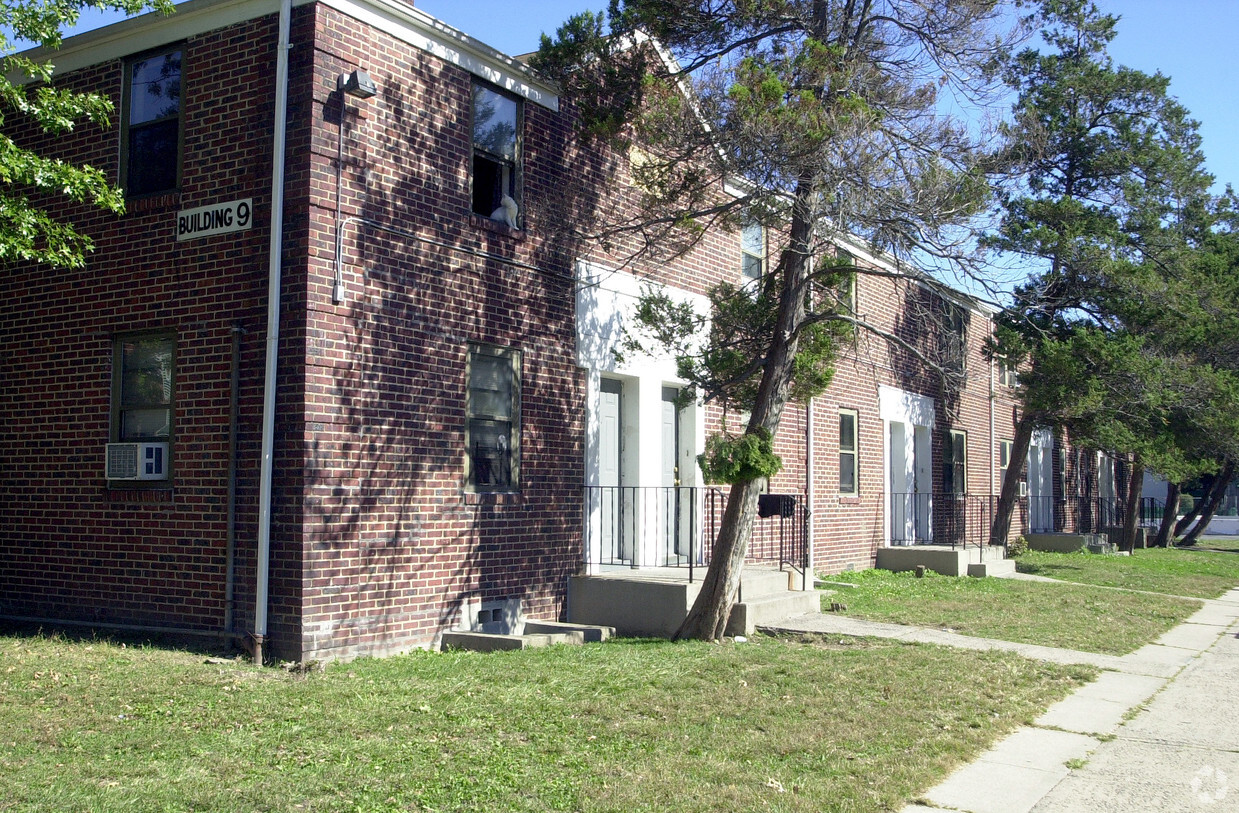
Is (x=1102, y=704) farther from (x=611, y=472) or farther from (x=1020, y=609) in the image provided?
(x=611, y=472)

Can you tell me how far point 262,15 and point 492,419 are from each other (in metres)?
4.25

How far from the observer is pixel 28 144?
11.5m

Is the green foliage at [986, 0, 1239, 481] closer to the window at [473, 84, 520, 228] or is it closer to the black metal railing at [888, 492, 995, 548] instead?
the black metal railing at [888, 492, 995, 548]

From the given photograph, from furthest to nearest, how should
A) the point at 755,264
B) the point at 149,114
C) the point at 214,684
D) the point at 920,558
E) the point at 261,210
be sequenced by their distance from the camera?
1. the point at 920,558
2. the point at 755,264
3. the point at 149,114
4. the point at 261,210
5. the point at 214,684

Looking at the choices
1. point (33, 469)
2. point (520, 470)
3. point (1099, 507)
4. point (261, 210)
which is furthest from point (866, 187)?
point (1099, 507)

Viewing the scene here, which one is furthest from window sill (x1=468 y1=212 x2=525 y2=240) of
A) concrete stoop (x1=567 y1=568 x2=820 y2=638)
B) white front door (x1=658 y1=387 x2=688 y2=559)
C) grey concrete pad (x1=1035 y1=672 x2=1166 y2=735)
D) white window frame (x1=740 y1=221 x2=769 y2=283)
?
grey concrete pad (x1=1035 y1=672 x2=1166 y2=735)

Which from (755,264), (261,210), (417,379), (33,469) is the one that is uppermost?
(755,264)

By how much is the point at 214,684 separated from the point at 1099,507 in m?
30.7

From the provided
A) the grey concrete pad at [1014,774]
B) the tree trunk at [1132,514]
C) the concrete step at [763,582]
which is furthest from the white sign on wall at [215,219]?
the tree trunk at [1132,514]

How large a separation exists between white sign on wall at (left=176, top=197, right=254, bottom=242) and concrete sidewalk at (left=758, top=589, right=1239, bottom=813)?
728cm

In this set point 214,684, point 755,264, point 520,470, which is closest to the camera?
point 214,684

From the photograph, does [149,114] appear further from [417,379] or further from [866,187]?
[866,187]

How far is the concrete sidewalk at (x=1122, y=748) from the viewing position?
19.1 feet

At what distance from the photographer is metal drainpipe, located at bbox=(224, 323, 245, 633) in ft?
30.6
